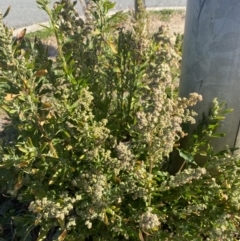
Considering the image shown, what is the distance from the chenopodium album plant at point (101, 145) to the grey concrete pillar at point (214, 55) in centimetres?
17

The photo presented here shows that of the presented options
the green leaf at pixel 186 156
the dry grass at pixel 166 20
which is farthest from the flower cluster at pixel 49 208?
the dry grass at pixel 166 20

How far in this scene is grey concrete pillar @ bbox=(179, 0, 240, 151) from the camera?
69.5 inches

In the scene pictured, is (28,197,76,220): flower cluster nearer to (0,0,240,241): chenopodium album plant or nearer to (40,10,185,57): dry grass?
(0,0,240,241): chenopodium album plant

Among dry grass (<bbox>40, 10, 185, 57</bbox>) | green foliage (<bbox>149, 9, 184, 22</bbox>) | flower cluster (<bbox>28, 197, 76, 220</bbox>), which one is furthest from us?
green foliage (<bbox>149, 9, 184, 22</bbox>)

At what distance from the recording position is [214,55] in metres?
1.89

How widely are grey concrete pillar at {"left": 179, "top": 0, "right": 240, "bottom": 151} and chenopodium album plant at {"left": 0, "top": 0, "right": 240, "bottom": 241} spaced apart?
0.56ft

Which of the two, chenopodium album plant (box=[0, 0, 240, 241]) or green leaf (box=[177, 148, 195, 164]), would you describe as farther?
green leaf (box=[177, 148, 195, 164])

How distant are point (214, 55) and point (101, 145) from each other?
764 millimetres

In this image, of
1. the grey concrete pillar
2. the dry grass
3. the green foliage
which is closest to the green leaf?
the grey concrete pillar

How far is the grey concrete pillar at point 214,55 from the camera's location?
1766mm

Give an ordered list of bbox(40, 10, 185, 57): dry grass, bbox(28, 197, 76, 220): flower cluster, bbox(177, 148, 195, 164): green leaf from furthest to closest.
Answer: bbox(40, 10, 185, 57): dry grass
bbox(177, 148, 195, 164): green leaf
bbox(28, 197, 76, 220): flower cluster

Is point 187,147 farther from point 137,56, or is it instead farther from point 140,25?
point 140,25

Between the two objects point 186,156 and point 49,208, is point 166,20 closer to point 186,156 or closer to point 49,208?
point 186,156

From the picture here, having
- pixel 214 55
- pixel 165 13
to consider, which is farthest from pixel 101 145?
pixel 165 13
